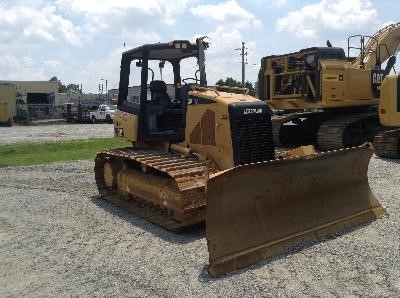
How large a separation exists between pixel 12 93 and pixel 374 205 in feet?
130

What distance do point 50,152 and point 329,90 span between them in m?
9.55

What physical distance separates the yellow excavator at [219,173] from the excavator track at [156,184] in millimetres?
15

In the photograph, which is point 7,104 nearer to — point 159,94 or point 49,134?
point 49,134

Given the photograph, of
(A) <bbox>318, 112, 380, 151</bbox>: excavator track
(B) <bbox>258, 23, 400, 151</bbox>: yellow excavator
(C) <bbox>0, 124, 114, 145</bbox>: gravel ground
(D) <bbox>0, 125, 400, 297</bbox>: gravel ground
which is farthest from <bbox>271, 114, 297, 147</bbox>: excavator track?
(C) <bbox>0, 124, 114, 145</bbox>: gravel ground

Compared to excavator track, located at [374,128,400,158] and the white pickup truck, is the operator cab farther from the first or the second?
the white pickup truck


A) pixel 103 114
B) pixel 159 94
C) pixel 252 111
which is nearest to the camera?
pixel 252 111

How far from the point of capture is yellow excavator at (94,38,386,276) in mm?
5352

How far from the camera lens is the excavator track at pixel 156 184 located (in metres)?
6.23

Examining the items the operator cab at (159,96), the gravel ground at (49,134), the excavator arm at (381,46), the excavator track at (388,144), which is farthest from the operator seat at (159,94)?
the gravel ground at (49,134)

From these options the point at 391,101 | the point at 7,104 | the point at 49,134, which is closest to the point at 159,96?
the point at 391,101

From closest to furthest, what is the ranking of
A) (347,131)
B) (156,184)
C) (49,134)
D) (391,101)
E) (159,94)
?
1. (156,184)
2. (159,94)
3. (391,101)
4. (347,131)
5. (49,134)

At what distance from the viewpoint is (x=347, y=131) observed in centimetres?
1502

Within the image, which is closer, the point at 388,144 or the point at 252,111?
the point at 252,111

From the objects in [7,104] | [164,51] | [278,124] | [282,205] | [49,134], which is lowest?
[282,205]
